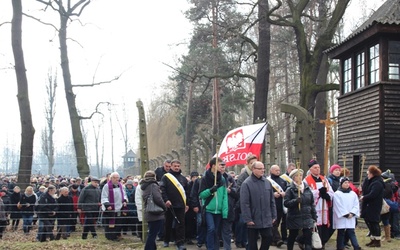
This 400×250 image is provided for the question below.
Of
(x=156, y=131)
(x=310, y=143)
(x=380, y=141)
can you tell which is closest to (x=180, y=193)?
(x=310, y=143)

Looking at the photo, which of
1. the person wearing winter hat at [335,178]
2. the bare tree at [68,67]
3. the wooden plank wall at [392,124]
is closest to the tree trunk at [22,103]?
the bare tree at [68,67]

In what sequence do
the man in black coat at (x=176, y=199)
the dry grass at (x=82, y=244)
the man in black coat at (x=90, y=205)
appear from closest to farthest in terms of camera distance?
the man in black coat at (x=176, y=199) < the dry grass at (x=82, y=244) < the man in black coat at (x=90, y=205)

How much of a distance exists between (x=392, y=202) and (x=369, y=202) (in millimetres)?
2035

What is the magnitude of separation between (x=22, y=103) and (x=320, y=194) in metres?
12.2

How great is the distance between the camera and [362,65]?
2153 cm

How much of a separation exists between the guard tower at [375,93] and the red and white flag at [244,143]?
7.90 meters

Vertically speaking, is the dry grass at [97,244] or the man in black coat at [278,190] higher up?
the man in black coat at [278,190]

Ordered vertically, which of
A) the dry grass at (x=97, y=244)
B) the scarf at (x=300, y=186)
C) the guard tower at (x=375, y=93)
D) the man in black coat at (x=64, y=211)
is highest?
the guard tower at (x=375, y=93)

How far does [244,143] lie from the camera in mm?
13703

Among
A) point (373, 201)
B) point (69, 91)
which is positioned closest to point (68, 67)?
point (69, 91)

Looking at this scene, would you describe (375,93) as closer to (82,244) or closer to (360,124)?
(360,124)

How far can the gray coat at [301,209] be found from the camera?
36.0 feet

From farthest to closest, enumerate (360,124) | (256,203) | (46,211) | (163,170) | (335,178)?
(360,124), (46,211), (163,170), (335,178), (256,203)

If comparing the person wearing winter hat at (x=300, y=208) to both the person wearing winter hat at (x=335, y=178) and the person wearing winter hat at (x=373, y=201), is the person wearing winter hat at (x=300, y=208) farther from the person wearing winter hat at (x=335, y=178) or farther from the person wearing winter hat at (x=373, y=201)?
the person wearing winter hat at (x=373, y=201)
